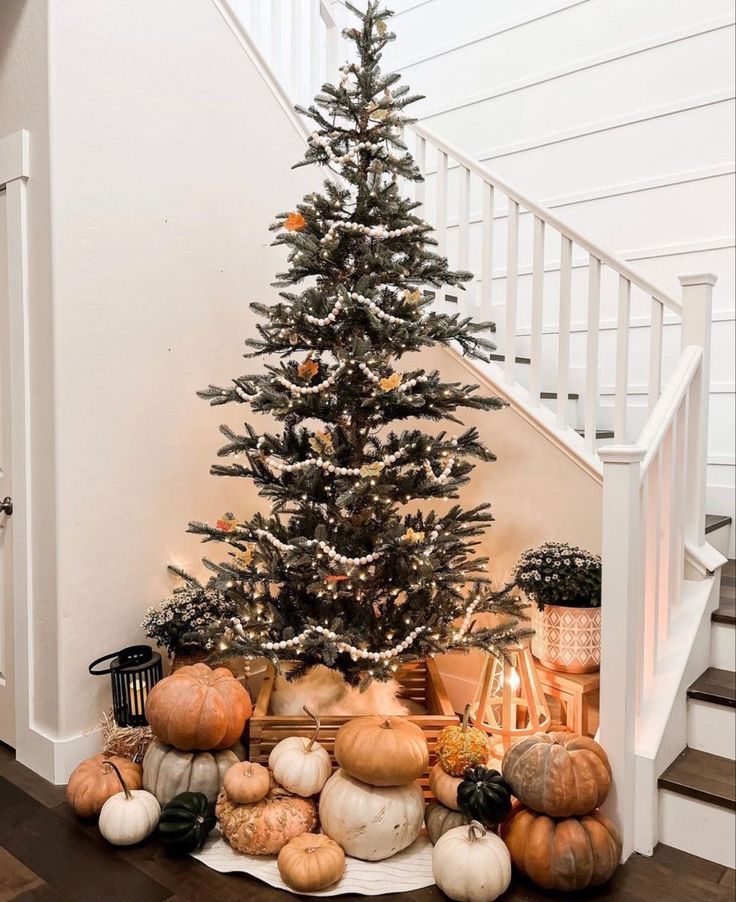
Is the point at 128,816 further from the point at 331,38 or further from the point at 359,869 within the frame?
the point at 331,38

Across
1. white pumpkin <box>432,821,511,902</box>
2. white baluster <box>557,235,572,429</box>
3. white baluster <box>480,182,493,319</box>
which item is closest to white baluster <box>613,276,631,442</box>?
white baluster <box>557,235,572,429</box>

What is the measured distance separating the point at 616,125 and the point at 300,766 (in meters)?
3.17

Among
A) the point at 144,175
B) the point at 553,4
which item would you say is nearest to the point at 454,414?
the point at 144,175

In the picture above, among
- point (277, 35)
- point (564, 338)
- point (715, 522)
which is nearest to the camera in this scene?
point (564, 338)

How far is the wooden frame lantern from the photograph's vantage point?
235 centimetres

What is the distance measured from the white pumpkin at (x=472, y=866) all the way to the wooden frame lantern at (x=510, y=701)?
0.48 metres

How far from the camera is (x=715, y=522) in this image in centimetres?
299

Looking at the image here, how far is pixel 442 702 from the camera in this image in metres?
2.39

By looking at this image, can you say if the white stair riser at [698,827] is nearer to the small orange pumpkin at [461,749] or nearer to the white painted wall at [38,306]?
the small orange pumpkin at [461,749]

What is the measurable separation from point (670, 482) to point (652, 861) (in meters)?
1.05

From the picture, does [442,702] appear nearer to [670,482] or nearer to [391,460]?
[391,460]

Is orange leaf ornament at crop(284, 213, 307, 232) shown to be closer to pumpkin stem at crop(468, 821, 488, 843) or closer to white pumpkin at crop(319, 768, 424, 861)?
white pumpkin at crop(319, 768, 424, 861)

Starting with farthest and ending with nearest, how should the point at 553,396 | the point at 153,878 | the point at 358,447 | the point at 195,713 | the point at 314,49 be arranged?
the point at 553,396 < the point at 314,49 < the point at 358,447 < the point at 195,713 < the point at 153,878

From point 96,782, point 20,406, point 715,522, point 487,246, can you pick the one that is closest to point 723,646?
point 715,522
